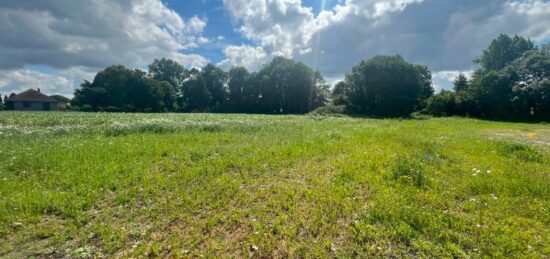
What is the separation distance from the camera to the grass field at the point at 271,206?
3752mm

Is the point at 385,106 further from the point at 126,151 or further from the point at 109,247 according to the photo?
the point at 109,247

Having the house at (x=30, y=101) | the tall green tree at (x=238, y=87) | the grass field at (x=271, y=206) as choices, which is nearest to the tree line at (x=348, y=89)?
the tall green tree at (x=238, y=87)

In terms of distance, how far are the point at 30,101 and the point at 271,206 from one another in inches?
3672

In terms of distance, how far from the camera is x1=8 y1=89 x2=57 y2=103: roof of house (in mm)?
69688

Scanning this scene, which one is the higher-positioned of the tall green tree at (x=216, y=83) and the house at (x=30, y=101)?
the tall green tree at (x=216, y=83)

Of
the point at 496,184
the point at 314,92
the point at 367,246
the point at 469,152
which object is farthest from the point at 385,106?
the point at 367,246

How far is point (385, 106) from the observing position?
46.3 metres

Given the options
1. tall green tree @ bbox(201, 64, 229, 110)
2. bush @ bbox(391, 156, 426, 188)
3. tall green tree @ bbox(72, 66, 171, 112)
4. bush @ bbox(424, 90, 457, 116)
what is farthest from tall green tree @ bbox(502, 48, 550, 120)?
tall green tree @ bbox(72, 66, 171, 112)

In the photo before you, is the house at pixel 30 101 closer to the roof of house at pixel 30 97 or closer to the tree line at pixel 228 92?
the roof of house at pixel 30 97

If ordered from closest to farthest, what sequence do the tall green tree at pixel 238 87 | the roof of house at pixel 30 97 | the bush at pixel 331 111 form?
1. the bush at pixel 331 111
2. the tall green tree at pixel 238 87
3. the roof of house at pixel 30 97

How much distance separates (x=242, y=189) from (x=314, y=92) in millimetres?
59921

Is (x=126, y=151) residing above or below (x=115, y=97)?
below

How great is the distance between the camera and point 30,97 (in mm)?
71062

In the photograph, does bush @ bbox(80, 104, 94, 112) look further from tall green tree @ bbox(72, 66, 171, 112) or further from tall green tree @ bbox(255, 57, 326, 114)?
tall green tree @ bbox(255, 57, 326, 114)
